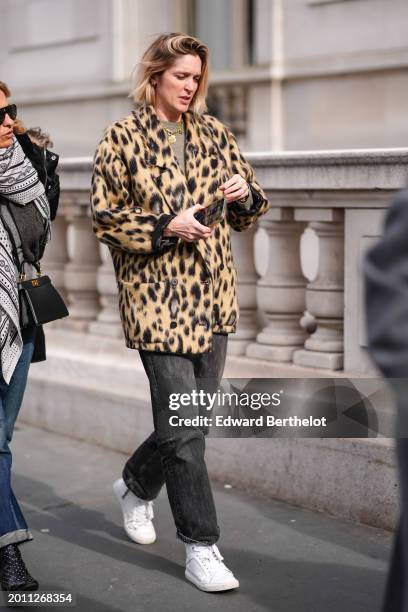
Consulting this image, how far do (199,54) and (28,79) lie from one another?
517 inches

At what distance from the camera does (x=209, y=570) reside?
4.16 meters

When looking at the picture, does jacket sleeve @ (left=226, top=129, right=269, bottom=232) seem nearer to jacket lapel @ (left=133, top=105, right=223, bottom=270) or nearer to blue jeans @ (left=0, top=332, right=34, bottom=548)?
jacket lapel @ (left=133, top=105, right=223, bottom=270)

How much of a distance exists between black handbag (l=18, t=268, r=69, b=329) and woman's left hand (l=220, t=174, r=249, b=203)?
2.35 ft

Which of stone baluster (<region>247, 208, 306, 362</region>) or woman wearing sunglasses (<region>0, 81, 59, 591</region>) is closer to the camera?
woman wearing sunglasses (<region>0, 81, 59, 591</region>)

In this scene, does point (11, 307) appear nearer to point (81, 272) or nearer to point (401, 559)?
point (401, 559)

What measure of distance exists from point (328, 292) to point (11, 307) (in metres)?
1.60

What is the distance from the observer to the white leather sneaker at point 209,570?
13.6 ft

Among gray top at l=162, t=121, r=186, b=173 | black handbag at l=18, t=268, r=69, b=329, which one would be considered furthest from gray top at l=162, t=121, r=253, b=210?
black handbag at l=18, t=268, r=69, b=329

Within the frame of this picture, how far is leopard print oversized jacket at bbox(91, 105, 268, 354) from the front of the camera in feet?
13.4

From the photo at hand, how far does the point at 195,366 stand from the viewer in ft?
13.9

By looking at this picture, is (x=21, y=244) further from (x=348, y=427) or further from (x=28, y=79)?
(x=28, y=79)

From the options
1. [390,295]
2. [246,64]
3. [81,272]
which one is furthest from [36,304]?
[246,64]

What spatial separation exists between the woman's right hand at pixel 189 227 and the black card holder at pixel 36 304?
554mm

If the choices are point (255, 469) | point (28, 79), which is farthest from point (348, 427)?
point (28, 79)
